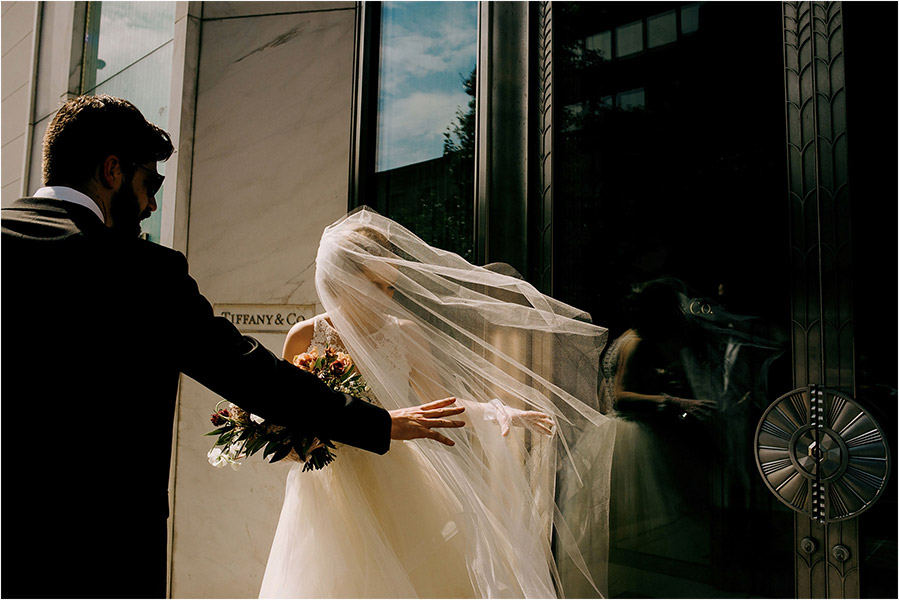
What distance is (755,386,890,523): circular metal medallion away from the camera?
7.88ft

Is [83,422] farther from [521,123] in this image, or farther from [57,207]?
[521,123]

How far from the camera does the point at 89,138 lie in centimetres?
175

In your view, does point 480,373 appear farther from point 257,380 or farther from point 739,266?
point 739,266

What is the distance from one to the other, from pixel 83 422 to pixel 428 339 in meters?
1.23

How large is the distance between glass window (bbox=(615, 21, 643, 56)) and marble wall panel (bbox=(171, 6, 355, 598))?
1785 millimetres

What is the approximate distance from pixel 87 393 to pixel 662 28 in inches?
111

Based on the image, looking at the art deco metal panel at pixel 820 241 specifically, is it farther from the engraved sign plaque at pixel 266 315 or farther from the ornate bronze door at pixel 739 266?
the engraved sign plaque at pixel 266 315

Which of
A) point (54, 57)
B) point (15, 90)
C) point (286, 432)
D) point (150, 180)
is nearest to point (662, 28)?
point (150, 180)

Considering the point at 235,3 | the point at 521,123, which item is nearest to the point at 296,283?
the point at 521,123

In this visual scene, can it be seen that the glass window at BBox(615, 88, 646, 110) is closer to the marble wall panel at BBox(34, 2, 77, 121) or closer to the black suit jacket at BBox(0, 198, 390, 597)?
the black suit jacket at BBox(0, 198, 390, 597)

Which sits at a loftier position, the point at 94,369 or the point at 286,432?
the point at 94,369

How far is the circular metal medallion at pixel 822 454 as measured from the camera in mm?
2402

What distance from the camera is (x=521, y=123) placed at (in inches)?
132

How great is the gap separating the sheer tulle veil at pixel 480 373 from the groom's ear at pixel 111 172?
0.83 metres
